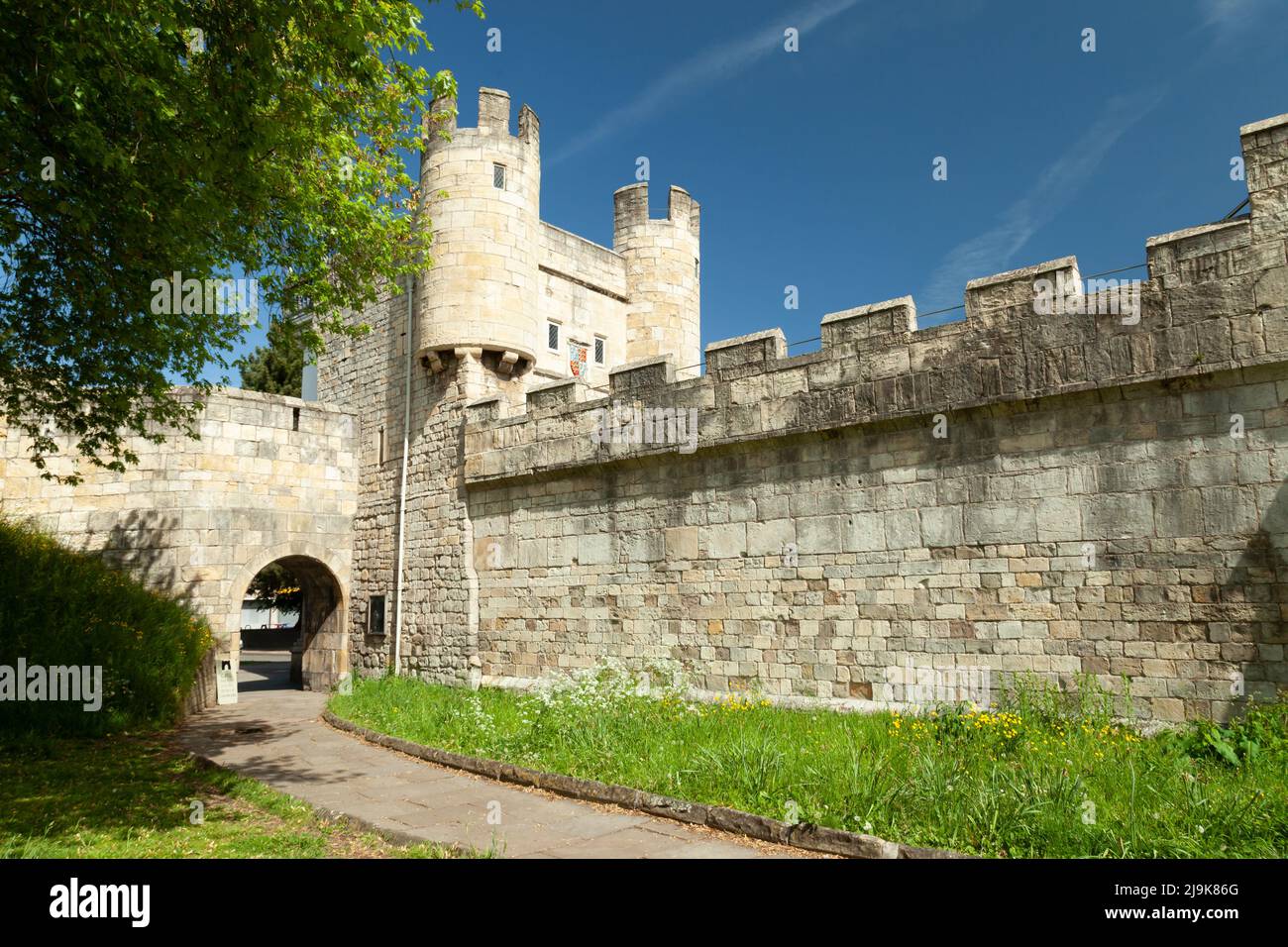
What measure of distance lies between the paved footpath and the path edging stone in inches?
4.0

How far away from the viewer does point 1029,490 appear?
9281mm

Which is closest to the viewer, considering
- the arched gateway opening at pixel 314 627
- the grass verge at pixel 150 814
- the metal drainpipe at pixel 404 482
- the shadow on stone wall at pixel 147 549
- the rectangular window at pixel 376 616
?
the grass verge at pixel 150 814

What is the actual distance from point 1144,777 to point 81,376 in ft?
35.8

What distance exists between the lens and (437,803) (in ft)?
25.4

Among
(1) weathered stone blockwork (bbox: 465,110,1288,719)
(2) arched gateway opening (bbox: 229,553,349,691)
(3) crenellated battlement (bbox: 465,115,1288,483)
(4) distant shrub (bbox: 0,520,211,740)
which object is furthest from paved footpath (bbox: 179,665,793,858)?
(3) crenellated battlement (bbox: 465,115,1288,483)

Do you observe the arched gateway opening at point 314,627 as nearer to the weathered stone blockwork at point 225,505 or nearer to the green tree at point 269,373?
the weathered stone blockwork at point 225,505

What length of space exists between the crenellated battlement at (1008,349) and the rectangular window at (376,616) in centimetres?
621

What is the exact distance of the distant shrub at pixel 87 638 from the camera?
10443 mm

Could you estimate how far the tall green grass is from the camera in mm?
5570

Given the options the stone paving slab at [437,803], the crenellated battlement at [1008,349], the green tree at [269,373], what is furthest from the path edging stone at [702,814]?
the green tree at [269,373]

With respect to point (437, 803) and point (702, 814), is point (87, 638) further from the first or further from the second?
point (702, 814)

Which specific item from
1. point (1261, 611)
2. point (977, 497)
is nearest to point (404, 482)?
point (977, 497)
